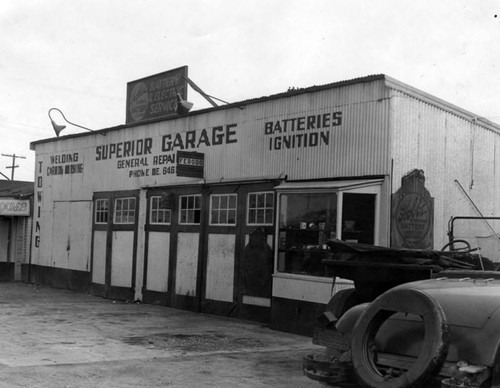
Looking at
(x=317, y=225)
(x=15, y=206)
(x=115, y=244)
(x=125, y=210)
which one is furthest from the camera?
(x=15, y=206)

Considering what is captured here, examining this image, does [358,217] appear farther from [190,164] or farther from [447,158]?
[190,164]

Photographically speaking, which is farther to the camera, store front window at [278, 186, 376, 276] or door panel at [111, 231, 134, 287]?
door panel at [111, 231, 134, 287]

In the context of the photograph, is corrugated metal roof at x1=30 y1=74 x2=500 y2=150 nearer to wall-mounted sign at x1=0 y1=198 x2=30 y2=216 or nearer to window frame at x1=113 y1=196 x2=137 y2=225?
window frame at x1=113 y1=196 x2=137 y2=225

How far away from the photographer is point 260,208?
1368 cm

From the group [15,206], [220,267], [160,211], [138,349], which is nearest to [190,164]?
[160,211]

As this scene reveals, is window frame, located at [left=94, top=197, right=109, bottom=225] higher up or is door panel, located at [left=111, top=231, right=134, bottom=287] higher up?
window frame, located at [left=94, top=197, right=109, bottom=225]

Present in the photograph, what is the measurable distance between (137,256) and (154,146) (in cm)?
290

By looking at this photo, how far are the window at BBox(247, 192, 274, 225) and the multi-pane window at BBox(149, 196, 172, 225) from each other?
2864 millimetres

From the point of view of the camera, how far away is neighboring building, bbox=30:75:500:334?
455 inches

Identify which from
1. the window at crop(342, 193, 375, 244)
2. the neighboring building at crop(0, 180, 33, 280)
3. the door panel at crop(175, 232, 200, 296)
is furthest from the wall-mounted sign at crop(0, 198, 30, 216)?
the window at crop(342, 193, 375, 244)

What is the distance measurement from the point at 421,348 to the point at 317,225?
7245mm

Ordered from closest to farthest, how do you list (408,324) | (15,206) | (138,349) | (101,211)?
1. (408,324)
2. (138,349)
3. (101,211)
4. (15,206)

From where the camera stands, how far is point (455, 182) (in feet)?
41.4

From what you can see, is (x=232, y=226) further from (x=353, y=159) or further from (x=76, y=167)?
(x=76, y=167)
